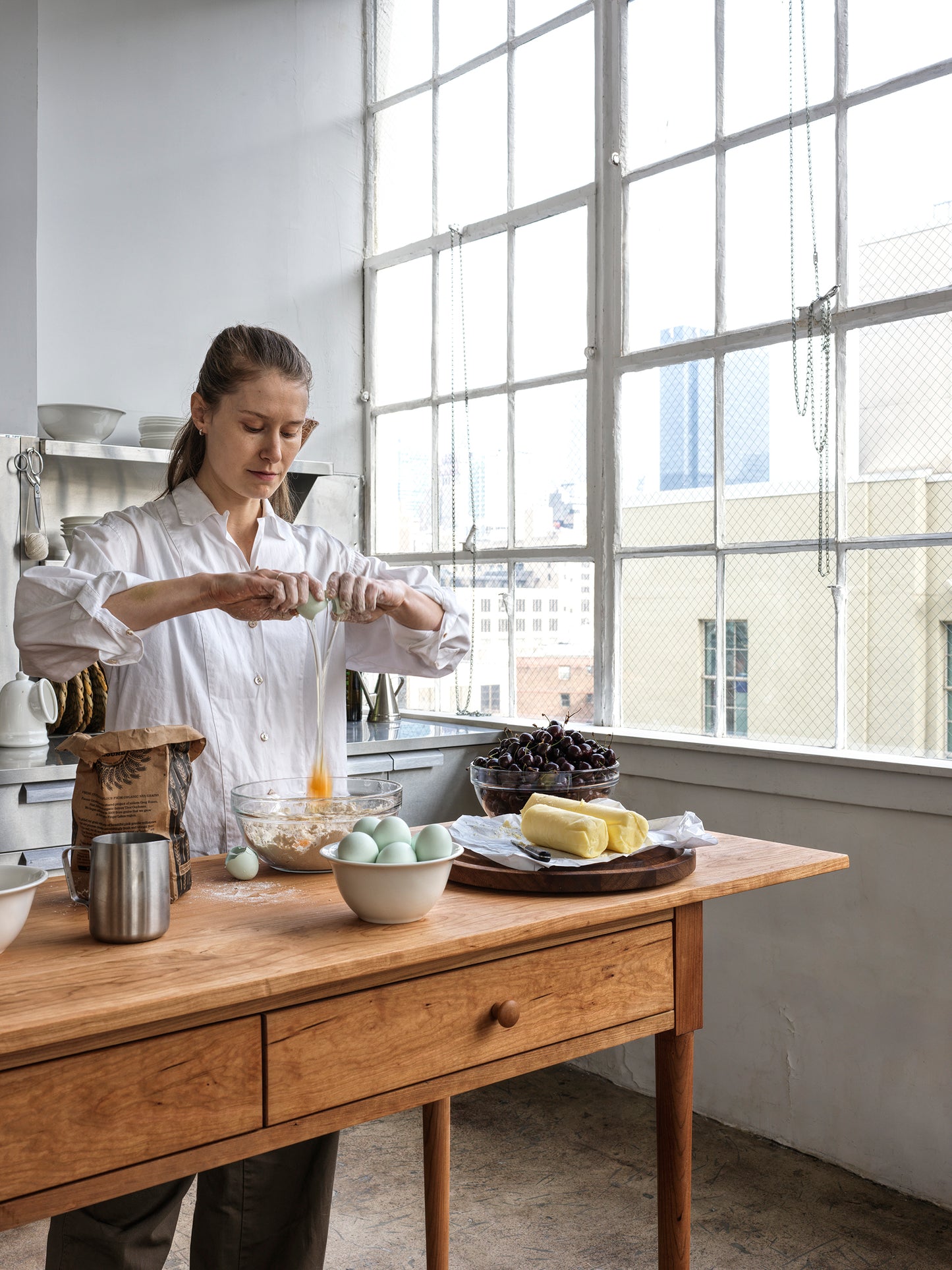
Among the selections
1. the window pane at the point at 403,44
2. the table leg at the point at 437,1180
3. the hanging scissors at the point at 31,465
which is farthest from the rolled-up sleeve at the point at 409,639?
the window pane at the point at 403,44

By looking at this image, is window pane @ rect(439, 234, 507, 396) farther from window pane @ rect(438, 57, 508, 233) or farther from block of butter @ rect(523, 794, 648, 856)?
block of butter @ rect(523, 794, 648, 856)

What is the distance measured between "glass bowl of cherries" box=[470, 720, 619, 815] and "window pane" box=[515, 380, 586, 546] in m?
1.59

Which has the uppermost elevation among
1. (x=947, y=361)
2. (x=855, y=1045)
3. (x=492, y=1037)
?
(x=947, y=361)

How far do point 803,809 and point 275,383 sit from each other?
165cm

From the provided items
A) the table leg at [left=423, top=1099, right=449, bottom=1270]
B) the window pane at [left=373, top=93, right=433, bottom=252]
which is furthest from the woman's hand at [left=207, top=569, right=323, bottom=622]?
the window pane at [left=373, top=93, right=433, bottom=252]

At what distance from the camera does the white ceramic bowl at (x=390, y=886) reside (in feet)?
4.29

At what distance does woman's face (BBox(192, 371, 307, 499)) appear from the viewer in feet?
6.23

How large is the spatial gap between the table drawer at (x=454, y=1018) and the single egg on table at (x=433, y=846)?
14cm

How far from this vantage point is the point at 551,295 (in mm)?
3463

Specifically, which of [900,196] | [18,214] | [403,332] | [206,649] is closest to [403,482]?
[403,332]

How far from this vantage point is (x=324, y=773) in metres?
1.73

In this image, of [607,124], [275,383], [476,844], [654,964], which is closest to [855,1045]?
[654,964]

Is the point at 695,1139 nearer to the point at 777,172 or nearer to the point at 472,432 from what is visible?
the point at 472,432

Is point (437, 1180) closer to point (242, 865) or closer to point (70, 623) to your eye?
point (242, 865)
